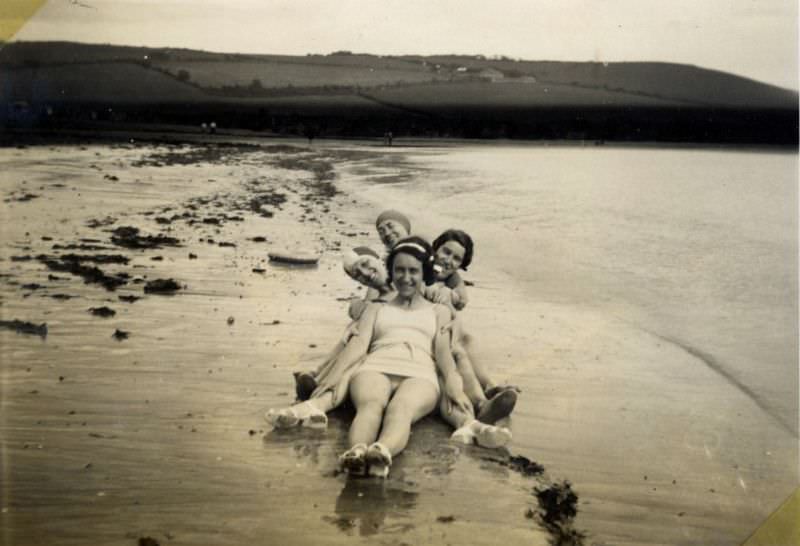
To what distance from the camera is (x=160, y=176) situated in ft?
12.5

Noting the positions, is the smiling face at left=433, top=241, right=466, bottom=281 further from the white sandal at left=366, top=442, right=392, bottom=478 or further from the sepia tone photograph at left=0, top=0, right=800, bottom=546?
the white sandal at left=366, top=442, right=392, bottom=478

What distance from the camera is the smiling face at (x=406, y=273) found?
3.39m

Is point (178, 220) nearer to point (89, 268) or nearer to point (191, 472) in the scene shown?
point (89, 268)

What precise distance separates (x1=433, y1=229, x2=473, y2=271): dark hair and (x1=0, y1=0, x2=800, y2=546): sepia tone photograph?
11 mm

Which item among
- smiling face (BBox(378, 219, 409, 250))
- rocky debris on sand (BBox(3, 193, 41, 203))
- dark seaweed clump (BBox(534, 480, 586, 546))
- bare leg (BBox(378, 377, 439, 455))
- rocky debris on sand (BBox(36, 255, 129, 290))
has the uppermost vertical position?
rocky debris on sand (BBox(3, 193, 41, 203))

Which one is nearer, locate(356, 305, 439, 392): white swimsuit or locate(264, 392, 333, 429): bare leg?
locate(264, 392, 333, 429): bare leg

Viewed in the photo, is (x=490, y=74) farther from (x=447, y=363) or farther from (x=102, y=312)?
(x=102, y=312)

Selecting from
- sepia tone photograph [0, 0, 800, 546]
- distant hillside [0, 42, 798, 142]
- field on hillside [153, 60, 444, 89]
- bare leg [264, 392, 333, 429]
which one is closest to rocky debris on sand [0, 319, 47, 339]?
sepia tone photograph [0, 0, 800, 546]

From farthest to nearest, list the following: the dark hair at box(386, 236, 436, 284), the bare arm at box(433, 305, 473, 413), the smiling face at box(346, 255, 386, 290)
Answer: the smiling face at box(346, 255, 386, 290)
the dark hair at box(386, 236, 436, 284)
the bare arm at box(433, 305, 473, 413)

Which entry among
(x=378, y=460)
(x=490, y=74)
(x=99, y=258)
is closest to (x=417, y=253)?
(x=378, y=460)

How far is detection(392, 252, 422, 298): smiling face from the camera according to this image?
3.39m

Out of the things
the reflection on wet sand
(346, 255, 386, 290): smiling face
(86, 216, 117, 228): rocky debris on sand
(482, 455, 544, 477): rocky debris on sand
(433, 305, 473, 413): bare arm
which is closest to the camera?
the reflection on wet sand

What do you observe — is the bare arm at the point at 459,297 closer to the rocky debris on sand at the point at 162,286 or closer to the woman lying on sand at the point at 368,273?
the woman lying on sand at the point at 368,273

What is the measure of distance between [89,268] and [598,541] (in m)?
2.04
